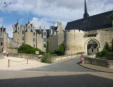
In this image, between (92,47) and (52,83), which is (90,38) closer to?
(92,47)

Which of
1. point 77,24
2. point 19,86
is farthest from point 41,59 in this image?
point 77,24

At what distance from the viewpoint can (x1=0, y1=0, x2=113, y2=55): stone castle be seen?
45.0 meters

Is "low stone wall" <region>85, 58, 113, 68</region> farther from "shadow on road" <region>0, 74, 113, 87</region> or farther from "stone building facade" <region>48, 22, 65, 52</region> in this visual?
"stone building facade" <region>48, 22, 65, 52</region>

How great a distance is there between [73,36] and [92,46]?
6.52 meters

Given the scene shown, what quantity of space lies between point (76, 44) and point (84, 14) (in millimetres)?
27571

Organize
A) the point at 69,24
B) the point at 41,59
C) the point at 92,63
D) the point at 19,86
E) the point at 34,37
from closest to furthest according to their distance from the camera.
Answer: the point at 19,86 → the point at 92,63 → the point at 41,59 → the point at 34,37 → the point at 69,24

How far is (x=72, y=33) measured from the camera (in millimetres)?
47875

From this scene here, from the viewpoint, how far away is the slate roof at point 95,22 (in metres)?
52.0

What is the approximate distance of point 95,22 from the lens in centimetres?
5612

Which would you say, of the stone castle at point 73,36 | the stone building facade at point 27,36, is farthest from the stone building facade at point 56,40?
the stone building facade at point 27,36

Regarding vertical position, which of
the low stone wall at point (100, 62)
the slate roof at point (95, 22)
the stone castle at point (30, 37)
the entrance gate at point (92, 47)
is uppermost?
the slate roof at point (95, 22)

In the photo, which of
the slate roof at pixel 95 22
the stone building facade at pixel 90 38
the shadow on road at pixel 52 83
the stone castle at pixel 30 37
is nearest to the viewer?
the shadow on road at pixel 52 83

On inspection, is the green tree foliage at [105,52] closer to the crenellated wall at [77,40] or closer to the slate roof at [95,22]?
the crenellated wall at [77,40]

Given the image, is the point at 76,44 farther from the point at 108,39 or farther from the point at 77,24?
the point at 77,24
